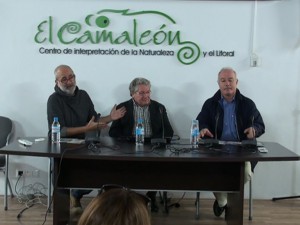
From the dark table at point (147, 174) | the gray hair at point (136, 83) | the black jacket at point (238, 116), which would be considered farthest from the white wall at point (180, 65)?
the dark table at point (147, 174)

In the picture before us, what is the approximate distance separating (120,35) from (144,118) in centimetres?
91

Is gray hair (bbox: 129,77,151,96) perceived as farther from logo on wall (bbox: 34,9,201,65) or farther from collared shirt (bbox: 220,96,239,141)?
collared shirt (bbox: 220,96,239,141)

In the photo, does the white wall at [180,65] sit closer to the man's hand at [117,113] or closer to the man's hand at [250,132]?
the man's hand at [117,113]

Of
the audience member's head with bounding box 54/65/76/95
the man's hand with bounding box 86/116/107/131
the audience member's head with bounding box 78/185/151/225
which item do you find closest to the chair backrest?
the audience member's head with bounding box 54/65/76/95

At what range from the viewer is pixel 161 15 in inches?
158

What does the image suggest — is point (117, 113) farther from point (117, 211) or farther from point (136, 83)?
point (117, 211)

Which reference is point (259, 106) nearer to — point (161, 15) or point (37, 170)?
point (161, 15)

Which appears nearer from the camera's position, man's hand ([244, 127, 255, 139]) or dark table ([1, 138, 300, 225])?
dark table ([1, 138, 300, 225])

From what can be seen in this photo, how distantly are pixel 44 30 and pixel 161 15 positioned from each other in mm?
1212

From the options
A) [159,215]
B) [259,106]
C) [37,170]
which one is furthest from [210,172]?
[37,170]

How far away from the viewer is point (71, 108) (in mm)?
3781

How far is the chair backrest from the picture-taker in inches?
158

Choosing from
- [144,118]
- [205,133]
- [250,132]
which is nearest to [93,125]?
[144,118]

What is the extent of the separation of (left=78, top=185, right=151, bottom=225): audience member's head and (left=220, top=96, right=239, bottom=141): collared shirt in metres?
2.77
